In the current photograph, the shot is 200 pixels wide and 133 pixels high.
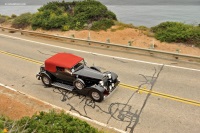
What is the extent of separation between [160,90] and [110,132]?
4133mm

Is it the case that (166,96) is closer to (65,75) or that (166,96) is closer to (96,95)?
(96,95)

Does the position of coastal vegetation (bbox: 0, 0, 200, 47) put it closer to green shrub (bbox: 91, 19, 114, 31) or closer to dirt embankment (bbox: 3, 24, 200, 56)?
green shrub (bbox: 91, 19, 114, 31)

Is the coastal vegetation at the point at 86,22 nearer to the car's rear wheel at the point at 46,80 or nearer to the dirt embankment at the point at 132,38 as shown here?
the dirt embankment at the point at 132,38

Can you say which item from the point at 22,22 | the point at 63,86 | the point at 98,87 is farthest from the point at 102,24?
the point at 98,87

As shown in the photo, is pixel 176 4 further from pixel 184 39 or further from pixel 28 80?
pixel 28 80

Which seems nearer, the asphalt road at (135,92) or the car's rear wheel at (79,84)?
the asphalt road at (135,92)

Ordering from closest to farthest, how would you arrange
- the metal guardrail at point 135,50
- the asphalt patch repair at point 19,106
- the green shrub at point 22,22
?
1. the asphalt patch repair at point 19,106
2. the metal guardrail at point 135,50
3. the green shrub at point 22,22

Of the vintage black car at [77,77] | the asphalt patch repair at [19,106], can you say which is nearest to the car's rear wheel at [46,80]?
the vintage black car at [77,77]

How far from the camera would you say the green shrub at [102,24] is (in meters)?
22.2

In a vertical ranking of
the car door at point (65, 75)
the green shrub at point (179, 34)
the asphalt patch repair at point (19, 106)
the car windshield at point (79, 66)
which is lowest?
the asphalt patch repair at point (19, 106)

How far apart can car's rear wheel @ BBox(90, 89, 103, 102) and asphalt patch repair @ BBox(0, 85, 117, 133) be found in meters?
1.54

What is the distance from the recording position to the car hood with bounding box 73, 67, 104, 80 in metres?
11.4

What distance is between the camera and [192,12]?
1549 inches

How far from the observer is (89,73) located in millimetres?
11656
